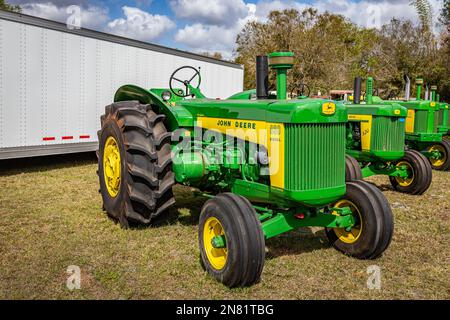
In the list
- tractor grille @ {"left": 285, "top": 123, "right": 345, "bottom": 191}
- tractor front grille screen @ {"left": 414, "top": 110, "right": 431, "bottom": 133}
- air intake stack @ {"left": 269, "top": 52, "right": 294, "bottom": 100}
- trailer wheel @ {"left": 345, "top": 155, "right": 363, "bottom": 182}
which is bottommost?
trailer wheel @ {"left": 345, "top": 155, "right": 363, "bottom": 182}

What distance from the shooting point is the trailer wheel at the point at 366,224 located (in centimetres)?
388

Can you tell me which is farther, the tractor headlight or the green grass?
the tractor headlight

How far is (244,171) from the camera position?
4074mm

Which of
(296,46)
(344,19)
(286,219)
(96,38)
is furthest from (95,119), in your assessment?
(344,19)

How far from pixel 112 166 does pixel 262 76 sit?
6.68ft

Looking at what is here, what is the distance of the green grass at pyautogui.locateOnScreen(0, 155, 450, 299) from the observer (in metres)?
3.35

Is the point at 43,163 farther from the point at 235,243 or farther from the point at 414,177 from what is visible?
the point at 414,177

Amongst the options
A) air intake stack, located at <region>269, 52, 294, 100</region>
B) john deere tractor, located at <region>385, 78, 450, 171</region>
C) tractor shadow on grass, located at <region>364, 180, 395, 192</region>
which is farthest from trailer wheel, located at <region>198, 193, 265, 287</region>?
john deere tractor, located at <region>385, 78, 450, 171</region>

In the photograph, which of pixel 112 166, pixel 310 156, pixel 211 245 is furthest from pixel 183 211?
pixel 310 156

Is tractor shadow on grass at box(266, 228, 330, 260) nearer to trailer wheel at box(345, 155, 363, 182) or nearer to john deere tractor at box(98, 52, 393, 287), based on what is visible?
john deere tractor at box(98, 52, 393, 287)

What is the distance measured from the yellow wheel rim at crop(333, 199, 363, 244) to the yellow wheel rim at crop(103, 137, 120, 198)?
2467mm

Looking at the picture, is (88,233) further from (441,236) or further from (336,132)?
(441,236)

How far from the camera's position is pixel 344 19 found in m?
40.7
